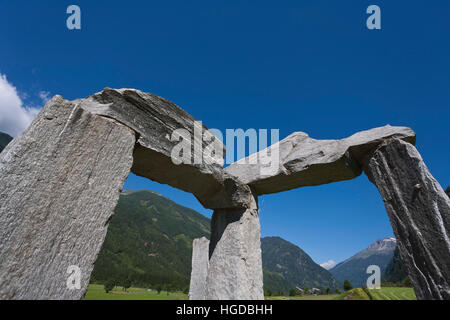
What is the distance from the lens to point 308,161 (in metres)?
3.86

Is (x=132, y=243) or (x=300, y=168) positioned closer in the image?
(x=300, y=168)

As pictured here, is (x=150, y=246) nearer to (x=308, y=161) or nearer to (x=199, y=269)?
(x=199, y=269)

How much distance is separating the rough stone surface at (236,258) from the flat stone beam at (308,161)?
0.57 meters

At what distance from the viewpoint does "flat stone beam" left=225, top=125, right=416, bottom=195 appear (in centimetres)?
356

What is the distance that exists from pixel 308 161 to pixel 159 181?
92.4 inches

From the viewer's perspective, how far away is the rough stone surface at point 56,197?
187 centimetres

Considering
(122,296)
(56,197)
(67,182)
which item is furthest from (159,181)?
(122,296)

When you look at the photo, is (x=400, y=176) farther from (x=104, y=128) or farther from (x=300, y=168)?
(x=104, y=128)

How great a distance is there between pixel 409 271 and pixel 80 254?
3.60 meters

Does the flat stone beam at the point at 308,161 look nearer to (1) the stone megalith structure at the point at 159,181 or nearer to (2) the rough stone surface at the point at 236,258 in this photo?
(1) the stone megalith structure at the point at 159,181

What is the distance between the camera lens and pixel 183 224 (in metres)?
146

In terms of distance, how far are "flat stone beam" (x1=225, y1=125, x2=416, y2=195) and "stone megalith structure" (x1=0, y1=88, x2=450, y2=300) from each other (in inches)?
0.7
